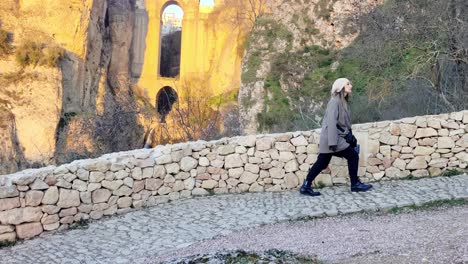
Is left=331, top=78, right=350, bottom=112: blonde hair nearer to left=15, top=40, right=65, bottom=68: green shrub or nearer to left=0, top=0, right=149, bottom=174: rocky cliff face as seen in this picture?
left=0, top=0, right=149, bottom=174: rocky cliff face

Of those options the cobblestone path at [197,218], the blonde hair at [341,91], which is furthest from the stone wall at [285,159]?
the blonde hair at [341,91]

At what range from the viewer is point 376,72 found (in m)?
13.3

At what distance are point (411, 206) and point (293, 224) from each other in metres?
1.67

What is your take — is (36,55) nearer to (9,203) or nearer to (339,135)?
(9,203)

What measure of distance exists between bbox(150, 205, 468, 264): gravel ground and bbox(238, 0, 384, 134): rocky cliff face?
15.6 m

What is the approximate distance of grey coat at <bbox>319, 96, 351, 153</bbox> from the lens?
21.4 feet

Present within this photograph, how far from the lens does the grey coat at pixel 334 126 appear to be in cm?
651

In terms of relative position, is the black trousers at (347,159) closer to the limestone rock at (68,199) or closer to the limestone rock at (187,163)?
the limestone rock at (187,163)

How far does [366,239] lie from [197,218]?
2.53 meters

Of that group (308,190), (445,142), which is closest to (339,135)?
(308,190)

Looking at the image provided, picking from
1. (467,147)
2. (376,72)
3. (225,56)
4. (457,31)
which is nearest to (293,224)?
(467,147)

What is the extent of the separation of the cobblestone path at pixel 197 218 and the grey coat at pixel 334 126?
0.82 metres

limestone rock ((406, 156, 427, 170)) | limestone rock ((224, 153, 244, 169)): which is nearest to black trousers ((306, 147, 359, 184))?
limestone rock ((224, 153, 244, 169))

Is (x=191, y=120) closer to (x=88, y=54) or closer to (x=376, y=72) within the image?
(x=376, y=72)
